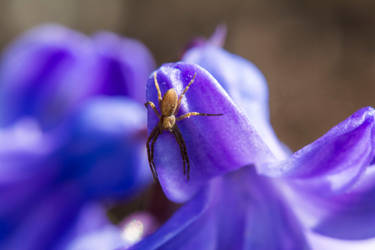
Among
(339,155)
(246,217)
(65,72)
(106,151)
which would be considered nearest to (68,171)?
(106,151)

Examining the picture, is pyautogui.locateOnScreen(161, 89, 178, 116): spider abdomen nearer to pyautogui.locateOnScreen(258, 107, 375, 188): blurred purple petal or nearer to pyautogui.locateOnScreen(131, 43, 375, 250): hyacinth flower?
pyautogui.locateOnScreen(131, 43, 375, 250): hyacinth flower

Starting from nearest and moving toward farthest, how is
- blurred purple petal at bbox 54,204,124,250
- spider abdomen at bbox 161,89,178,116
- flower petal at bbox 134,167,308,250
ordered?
spider abdomen at bbox 161,89,178,116, flower petal at bbox 134,167,308,250, blurred purple petal at bbox 54,204,124,250

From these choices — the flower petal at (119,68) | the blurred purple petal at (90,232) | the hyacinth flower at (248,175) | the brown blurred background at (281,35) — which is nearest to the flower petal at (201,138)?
the hyacinth flower at (248,175)

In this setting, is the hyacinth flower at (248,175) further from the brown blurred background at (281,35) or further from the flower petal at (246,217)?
the brown blurred background at (281,35)

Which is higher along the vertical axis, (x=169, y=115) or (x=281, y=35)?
(x=169, y=115)

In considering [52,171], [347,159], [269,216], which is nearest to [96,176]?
[52,171]

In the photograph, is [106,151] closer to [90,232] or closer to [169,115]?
[90,232]

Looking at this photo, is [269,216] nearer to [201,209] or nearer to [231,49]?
[201,209]

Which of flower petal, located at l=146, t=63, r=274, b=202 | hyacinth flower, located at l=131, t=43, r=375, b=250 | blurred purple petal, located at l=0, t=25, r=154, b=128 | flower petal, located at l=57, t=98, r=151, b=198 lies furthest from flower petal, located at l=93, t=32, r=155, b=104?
flower petal, located at l=146, t=63, r=274, b=202

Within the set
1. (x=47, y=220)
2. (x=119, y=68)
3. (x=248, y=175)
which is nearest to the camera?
(x=248, y=175)
